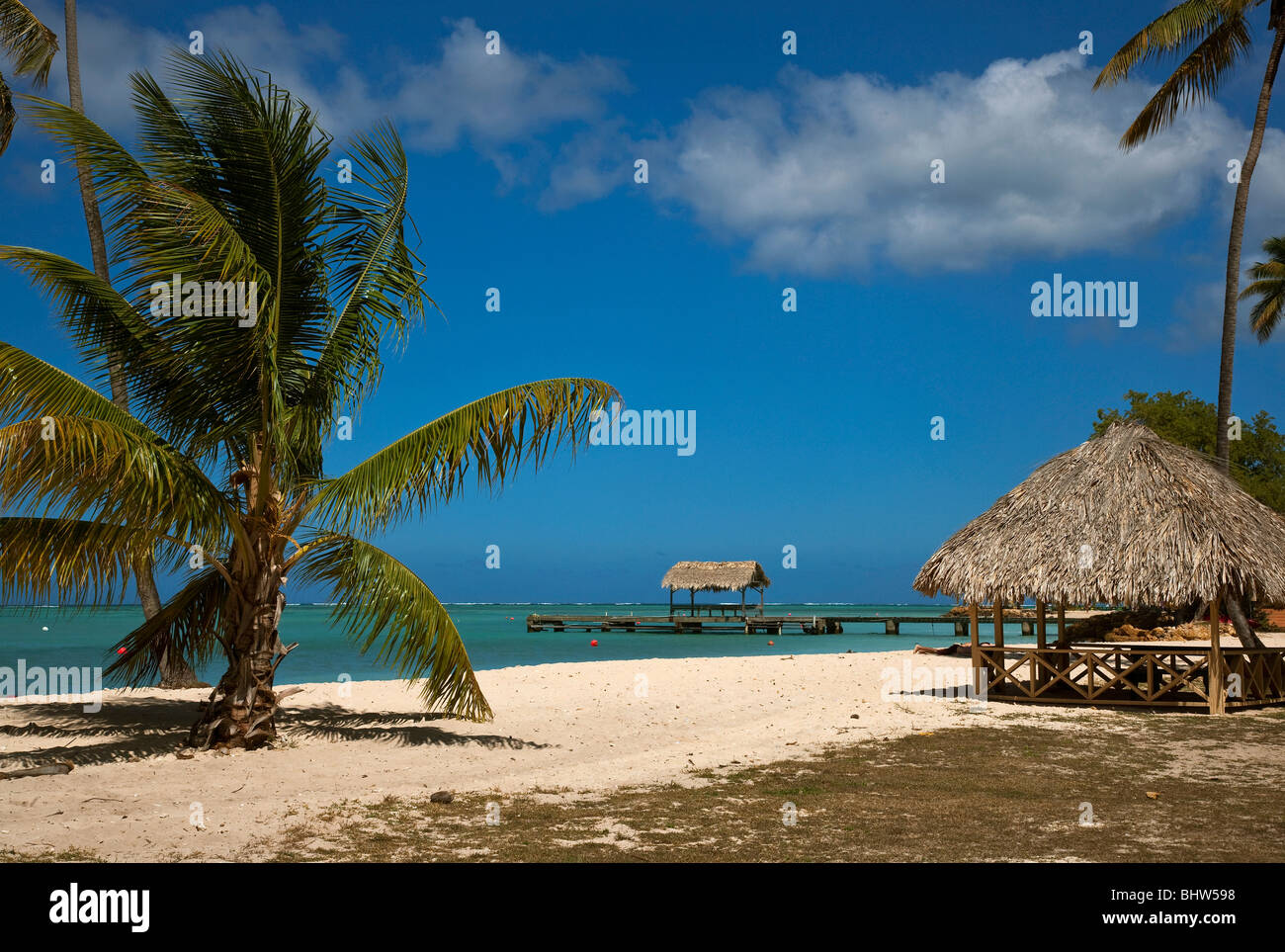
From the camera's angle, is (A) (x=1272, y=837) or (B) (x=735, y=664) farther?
(B) (x=735, y=664)

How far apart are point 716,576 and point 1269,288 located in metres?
27.3

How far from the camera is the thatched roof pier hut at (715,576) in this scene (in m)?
49.7

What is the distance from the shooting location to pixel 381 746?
10180 mm

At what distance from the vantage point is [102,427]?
7.93 meters

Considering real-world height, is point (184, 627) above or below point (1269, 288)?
below

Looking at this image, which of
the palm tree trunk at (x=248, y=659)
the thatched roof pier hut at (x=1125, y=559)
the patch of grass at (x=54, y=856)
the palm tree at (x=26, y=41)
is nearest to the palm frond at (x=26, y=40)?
the palm tree at (x=26, y=41)

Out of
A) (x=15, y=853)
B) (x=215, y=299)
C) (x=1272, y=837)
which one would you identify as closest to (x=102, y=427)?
(x=215, y=299)

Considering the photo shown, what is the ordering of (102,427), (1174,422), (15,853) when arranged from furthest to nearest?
(1174,422)
(102,427)
(15,853)

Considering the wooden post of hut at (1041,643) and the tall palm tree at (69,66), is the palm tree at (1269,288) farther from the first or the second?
the tall palm tree at (69,66)

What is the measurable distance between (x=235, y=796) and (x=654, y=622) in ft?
160

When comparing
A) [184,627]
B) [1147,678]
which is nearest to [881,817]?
[184,627]

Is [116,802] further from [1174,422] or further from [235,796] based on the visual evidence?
[1174,422]

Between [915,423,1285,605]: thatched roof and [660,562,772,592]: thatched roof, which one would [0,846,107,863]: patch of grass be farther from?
[660,562,772,592]: thatched roof

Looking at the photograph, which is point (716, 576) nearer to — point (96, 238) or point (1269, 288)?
point (1269, 288)
